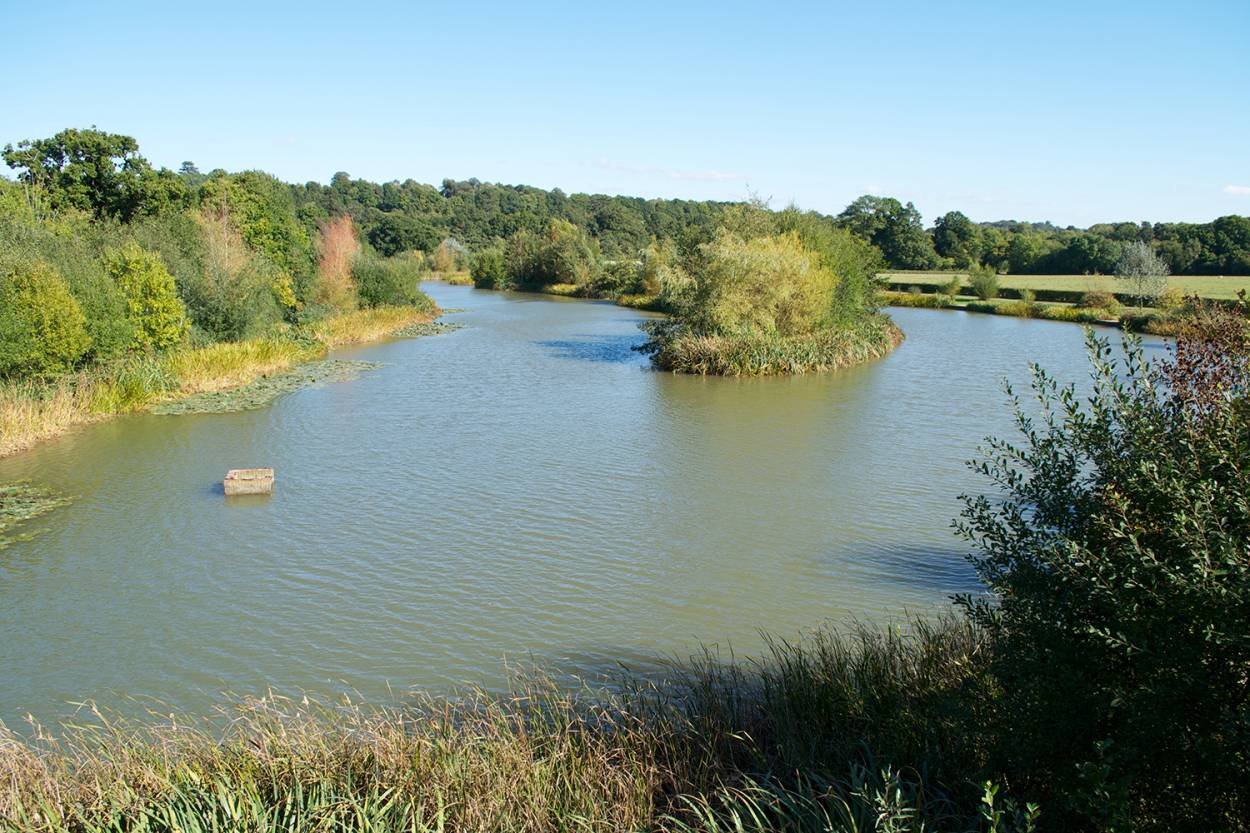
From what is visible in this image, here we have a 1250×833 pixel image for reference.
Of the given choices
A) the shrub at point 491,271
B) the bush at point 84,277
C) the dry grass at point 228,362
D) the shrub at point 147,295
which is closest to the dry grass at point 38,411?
the bush at point 84,277

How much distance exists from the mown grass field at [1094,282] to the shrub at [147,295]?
27.2 meters

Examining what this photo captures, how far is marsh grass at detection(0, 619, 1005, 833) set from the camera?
172 inches

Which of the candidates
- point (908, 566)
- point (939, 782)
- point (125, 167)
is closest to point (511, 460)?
point (908, 566)

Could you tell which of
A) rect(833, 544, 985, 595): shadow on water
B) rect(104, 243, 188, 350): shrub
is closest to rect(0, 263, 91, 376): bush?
rect(104, 243, 188, 350): shrub

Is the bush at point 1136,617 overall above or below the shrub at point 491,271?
below

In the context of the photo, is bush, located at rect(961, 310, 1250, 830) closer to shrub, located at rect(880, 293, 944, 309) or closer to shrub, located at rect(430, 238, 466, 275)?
shrub, located at rect(880, 293, 944, 309)

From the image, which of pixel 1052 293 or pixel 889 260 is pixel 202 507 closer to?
pixel 1052 293

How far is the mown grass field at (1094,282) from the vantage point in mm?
43844

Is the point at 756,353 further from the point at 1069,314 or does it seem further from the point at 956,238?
the point at 956,238

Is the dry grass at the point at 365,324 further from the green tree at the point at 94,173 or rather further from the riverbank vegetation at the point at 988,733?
the riverbank vegetation at the point at 988,733

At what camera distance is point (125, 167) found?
32.0 meters

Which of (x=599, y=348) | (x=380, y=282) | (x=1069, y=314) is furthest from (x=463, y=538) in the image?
(x=1069, y=314)

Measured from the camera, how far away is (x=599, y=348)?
32.8 meters

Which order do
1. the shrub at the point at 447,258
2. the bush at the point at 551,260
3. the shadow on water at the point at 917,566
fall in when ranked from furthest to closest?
the shrub at the point at 447,258 < the bush at the point at 551,260 < the shadow on water at the point at 917,566
